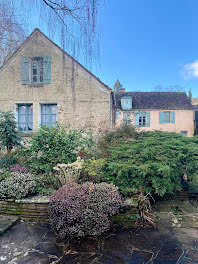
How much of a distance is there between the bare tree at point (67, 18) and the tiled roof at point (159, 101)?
1460 centimetres

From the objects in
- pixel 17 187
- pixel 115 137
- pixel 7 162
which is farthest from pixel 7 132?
pixel 115 137

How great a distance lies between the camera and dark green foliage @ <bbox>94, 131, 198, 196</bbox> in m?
3.87

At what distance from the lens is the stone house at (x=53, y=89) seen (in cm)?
877

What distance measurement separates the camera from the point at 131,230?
341 centimetres

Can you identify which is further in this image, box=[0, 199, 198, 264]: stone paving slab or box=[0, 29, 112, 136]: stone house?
box=[0, 29, 112, 136]: stone house

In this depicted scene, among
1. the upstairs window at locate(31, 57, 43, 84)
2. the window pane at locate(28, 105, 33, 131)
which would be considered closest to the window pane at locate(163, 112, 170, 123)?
the upstairs window at locate(31, 57, 43, 84)

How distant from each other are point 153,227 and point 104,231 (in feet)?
3.18

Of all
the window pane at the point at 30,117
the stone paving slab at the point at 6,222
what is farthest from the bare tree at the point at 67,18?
the window pane at the point at 30,117

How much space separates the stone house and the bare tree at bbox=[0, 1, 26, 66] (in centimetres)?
498

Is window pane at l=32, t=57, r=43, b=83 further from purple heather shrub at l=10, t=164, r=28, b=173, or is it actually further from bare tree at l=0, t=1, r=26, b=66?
purple heather shrub at l=10, t=164, r=28, b=173

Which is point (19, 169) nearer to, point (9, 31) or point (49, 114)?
point (9, 31)

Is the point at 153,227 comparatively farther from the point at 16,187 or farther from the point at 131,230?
the point at 16,187

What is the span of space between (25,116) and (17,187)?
5877 mm

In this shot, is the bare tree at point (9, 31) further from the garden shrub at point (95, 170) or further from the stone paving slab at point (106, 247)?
the stone paving slab at point (106, 247)
